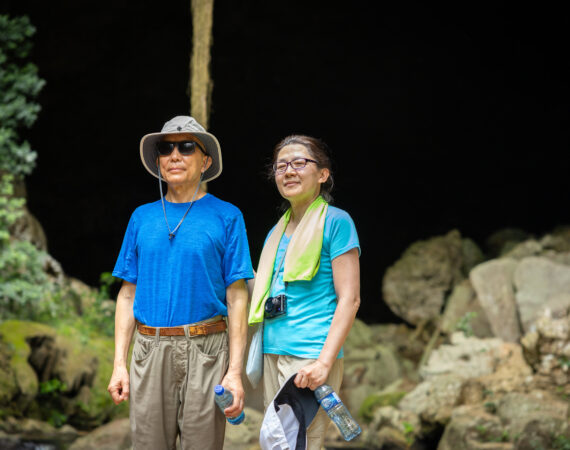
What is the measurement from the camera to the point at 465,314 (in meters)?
8.79

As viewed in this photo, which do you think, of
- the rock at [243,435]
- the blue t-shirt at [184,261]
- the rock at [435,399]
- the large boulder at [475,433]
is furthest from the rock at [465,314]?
the blue t-shirt at [184,261]

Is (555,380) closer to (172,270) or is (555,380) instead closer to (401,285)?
(401,285)

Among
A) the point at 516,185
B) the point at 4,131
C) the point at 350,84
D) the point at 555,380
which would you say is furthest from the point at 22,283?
the point at 516,185

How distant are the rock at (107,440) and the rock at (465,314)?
4638 millimetres

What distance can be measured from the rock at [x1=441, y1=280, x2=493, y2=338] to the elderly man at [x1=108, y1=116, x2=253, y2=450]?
6386 mm

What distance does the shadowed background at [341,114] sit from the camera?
35.6ft

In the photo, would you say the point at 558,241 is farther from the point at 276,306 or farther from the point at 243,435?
the point at 276,306

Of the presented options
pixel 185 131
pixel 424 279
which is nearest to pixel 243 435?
pixel 185 131

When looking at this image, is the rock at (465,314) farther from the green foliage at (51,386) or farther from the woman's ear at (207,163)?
the woman's ear at (207,163)

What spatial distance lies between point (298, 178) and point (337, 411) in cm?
95

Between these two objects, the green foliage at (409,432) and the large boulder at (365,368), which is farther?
the large boulder at (365,368)

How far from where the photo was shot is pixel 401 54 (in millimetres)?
11539

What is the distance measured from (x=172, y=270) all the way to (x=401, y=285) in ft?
26.7

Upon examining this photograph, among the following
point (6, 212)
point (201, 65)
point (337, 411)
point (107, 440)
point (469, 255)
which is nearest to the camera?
point (337, 411)
